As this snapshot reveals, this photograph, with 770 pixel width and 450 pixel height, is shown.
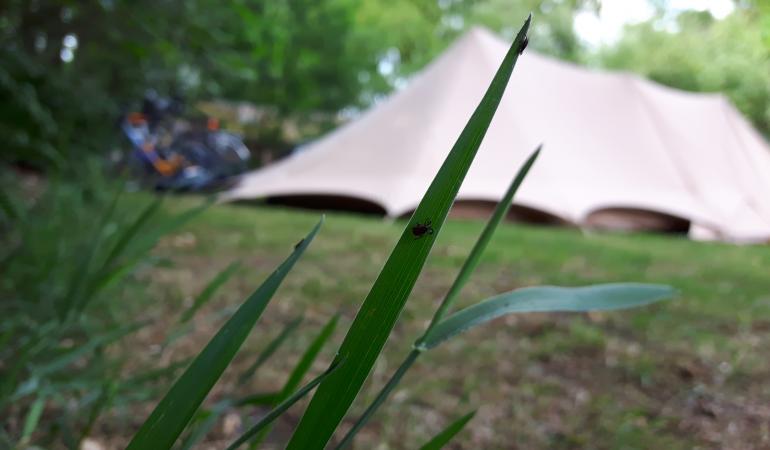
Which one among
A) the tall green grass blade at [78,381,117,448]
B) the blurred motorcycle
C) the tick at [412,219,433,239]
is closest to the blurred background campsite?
the tall green grass blade at [78,381,117,448]

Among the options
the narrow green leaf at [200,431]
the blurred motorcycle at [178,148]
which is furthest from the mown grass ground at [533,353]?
the blurred motorcycle at [178,148]

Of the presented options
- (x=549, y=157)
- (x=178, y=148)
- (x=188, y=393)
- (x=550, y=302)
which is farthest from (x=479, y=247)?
(x=178, y=148)

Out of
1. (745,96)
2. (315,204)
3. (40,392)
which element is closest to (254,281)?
(40,392)

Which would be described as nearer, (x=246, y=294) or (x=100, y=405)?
(x=100, y=405)

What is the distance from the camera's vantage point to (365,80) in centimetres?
1050

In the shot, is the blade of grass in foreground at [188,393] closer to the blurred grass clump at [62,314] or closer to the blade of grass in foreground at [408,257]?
the blade of grass in foreground at [408,257]

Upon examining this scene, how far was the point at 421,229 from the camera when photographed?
0.21 meters

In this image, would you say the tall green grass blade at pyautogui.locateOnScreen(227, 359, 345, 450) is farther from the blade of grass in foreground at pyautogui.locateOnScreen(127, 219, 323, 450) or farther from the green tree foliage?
the green tree foliage

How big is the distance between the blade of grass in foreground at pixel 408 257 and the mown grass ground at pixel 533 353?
62 centimetres

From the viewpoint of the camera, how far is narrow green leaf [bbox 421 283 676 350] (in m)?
0.30

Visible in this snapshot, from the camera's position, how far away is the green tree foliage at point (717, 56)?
2383mm

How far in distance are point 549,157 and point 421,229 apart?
432cm

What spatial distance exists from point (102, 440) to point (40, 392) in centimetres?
27

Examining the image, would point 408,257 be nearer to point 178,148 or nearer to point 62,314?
point 62,314
